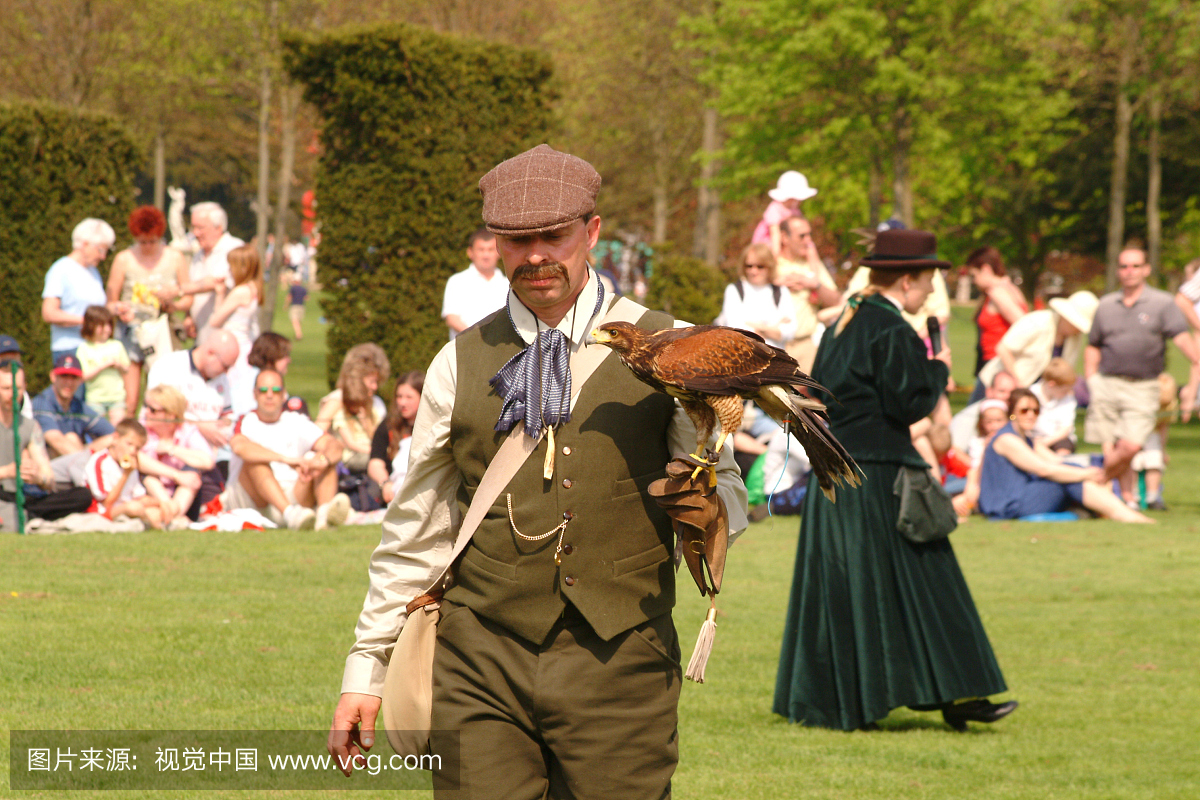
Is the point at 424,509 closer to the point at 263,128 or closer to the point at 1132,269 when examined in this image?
the point at 1132,269

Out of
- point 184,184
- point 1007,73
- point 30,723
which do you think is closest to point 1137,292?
point 30,723

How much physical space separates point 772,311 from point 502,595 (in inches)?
345

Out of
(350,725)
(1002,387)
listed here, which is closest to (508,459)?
(350,725)

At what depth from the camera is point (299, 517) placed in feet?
34.0

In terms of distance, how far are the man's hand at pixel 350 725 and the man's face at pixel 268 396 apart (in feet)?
24.3

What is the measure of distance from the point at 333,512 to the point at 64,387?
7.69 ft

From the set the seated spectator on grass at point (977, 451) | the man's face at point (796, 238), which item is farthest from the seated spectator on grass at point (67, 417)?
the seated spectator on grass at point (977, 451)

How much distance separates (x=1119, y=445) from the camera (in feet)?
41.8

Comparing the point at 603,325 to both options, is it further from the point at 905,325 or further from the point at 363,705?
the point at 905,325

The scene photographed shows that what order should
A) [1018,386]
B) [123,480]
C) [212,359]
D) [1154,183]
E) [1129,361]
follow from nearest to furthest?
1. [123,480]
2. [212,359]
3. [1018,386]
4. [1129,361]
5. [1154,183]

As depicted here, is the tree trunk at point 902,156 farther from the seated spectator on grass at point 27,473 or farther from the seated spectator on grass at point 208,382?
the seated spectator on grass at point 27,473

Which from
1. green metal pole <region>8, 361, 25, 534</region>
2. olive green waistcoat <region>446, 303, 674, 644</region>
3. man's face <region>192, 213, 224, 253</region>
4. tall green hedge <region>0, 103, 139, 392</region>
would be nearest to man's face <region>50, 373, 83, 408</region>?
green metal pole <region>8, 361, 25, 534</region>

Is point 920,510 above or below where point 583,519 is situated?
below

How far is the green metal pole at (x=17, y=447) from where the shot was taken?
9531mm
